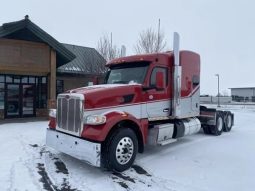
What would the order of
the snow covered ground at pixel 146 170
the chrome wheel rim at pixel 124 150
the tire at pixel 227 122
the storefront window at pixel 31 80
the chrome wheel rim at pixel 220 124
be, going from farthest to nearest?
the storefront window at pixel 31 80 → the tire at pixel 227 122 → the chrome wheel rim at pixel 220 124 → the chrome wheel rim at pixel 124 150 → the snow covered ground at pixel 146 170

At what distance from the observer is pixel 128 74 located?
26.2 feet

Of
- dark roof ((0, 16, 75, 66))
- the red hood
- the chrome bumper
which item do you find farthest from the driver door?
dark roof ((0, 16, 75, 66))

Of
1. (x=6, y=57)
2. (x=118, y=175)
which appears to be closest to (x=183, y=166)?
(x=118, y=175)

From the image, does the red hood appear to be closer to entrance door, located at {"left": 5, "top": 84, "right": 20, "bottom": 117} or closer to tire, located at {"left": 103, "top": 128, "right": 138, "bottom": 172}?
tire, located at {"left": 103, "top": 128, "right": 138, "bottom": 172}

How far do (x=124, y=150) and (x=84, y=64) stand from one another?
16701 millimetres

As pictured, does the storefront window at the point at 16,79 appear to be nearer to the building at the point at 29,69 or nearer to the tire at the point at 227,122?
the building at the point at 29,69

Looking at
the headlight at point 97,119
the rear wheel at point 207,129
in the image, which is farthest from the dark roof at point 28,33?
the headlight at point 97,119

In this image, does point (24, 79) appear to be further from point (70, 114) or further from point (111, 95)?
point (111, 95)

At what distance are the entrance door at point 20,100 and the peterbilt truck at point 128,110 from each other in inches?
423

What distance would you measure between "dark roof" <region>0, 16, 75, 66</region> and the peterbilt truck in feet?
26.6

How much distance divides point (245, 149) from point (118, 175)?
478cm

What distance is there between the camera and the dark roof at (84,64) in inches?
816

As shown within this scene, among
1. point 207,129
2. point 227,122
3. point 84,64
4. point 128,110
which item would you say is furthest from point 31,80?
point 128,110

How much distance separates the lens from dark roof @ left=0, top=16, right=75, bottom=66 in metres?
14.2
